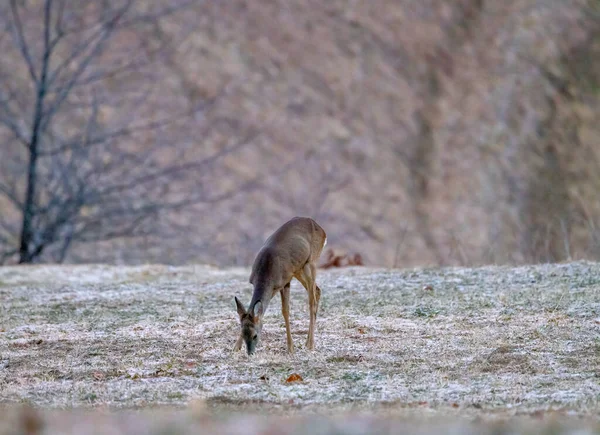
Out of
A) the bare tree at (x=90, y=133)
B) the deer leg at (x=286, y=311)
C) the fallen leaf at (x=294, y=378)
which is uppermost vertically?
the bare tree at (x=90, y=133)

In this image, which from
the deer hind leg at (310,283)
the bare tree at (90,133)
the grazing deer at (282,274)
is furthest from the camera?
the bare tree at (90,133)

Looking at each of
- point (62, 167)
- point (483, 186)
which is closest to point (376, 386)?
point (62, 167)

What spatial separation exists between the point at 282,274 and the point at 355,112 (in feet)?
84.7

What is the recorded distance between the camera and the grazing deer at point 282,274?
9.38 m

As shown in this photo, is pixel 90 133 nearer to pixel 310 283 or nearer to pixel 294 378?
pixel 310 283

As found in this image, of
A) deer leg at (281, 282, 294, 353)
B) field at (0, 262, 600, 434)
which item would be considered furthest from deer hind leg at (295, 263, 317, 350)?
field at (0, 262, 600, 434)

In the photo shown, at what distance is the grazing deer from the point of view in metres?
9.38

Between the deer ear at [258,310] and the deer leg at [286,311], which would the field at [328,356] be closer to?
the deer leg at [286,311]

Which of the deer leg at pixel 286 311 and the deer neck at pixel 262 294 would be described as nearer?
the deer leg at pixel 286 311

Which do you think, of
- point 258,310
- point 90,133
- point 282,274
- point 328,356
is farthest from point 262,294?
point 90,133

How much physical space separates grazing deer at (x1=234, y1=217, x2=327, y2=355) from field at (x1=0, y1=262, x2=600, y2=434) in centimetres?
22

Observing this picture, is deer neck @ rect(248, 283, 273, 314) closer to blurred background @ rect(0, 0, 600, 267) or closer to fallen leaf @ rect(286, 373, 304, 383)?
fallen leaf @ rect(286, 373, 304, 383)

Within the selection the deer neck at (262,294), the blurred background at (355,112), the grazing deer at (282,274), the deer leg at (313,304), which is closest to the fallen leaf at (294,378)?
the grazing deer at (282,274)

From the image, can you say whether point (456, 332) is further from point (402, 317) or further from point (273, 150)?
point (273, 150)
